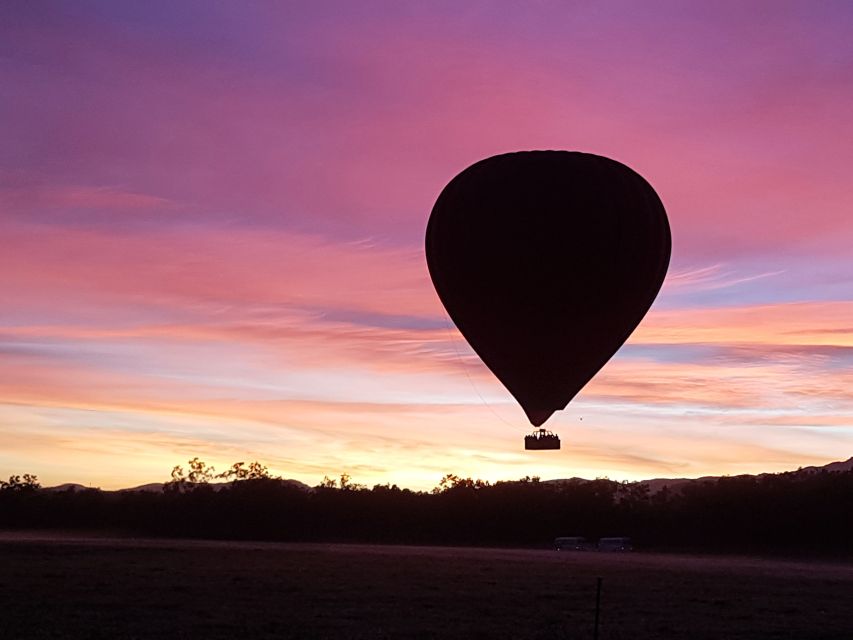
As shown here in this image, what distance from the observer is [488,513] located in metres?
112

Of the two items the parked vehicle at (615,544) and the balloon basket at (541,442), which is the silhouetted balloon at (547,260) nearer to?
the balloon basket at (541,442)

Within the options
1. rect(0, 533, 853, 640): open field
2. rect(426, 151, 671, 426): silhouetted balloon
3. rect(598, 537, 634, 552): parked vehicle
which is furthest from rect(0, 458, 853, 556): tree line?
rect(426, 151, 671, 426): silhouetted balloon

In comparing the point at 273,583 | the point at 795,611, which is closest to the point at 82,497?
the point at 273,583

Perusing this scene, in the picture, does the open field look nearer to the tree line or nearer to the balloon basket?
the balloon basket

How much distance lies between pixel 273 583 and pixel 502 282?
56.8 ft

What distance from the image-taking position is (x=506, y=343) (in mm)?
32688

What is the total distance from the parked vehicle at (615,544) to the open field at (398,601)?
41661 millimetres

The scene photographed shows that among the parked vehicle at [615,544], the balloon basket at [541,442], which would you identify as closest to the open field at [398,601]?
the balloon basket at [541,442]

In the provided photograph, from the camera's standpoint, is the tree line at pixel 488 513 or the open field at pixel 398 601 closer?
the open field at pixel 398 601

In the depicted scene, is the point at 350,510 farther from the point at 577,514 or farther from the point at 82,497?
the point at 82,497

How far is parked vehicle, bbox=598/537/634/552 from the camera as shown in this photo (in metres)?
100

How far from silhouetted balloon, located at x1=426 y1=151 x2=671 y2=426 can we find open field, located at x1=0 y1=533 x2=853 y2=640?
6.46 metres

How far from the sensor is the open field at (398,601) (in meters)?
29.4

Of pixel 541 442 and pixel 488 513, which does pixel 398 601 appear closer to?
pixel 541 442
